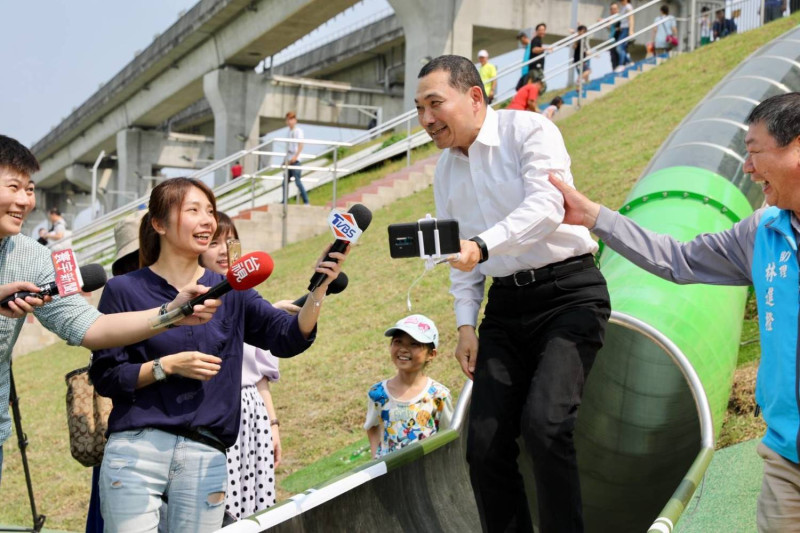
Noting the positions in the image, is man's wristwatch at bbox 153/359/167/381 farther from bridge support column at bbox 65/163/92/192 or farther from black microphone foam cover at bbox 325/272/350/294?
bridge support column at bbox 65/163/92/192

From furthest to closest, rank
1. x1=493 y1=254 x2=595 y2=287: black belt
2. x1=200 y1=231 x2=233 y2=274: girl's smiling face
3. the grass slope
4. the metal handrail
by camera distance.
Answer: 1. the metal handrail
2. the grass slope
3. x1=200 y1=231 x2=233 y2=274: girl's smiling face
4. x1=493 y1=254 x2=595 y2=287: black belt

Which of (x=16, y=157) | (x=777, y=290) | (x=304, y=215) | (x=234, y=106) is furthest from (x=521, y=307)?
(x=234, y=106)

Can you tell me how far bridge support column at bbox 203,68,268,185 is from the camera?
36.9m

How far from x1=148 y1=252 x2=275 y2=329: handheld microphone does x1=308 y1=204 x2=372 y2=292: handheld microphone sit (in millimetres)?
294

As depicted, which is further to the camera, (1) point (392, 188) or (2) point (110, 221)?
(2) point (110, 221)

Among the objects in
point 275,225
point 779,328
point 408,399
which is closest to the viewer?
point 779,328

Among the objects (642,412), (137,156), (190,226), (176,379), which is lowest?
(137,156)

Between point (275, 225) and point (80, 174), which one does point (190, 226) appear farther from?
point (80, 174)

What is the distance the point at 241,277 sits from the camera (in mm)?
3596

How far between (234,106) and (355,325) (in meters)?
26.3

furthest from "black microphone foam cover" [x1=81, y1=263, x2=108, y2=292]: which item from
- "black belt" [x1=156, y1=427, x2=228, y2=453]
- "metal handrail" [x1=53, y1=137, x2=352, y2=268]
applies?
"metal handrail" [x1=53, y1=137, x2=352, y2=268]

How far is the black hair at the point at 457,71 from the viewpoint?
444 centimetres

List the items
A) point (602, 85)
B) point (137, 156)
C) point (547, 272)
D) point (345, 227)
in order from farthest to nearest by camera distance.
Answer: point (137, 156) < point (602, 85) < point (547, 272) < point (345, 227)

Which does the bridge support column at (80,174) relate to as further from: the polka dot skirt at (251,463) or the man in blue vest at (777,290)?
the man in blue vest at (777,290)
